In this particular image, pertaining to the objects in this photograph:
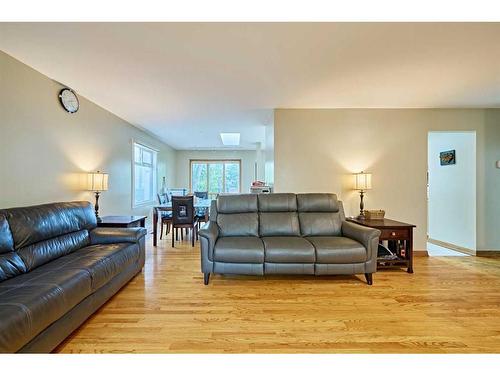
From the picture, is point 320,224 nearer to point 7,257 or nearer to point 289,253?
point 289,253

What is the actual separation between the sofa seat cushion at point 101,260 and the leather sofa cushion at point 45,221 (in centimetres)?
26

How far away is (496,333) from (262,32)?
2868mm

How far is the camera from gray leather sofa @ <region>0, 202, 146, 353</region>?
133 centimetres

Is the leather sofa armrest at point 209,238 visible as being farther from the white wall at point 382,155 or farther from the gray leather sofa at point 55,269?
the white wall at point 382,155

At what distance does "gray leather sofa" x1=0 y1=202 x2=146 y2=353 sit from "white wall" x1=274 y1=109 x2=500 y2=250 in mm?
2537

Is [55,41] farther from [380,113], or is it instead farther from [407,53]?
[380,113]

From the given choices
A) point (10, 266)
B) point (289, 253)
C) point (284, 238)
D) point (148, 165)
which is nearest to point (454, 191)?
point (284, 238)

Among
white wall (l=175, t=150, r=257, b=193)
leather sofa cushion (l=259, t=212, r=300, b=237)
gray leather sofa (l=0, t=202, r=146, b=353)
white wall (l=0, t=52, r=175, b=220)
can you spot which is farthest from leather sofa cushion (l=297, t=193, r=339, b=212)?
white wall (l=175, t=150, r=257, b=193)

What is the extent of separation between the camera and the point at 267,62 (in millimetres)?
2445

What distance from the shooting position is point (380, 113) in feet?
13.0

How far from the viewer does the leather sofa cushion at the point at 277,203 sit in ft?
11.0

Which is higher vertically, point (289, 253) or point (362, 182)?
point (362, 182)

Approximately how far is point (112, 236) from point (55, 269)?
89cm

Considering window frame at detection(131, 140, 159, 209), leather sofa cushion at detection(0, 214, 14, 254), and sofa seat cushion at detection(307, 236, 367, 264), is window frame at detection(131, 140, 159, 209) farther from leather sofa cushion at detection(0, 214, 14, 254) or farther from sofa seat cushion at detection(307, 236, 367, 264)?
sofa seat cushion at detection(307, 236, 367, 264)
